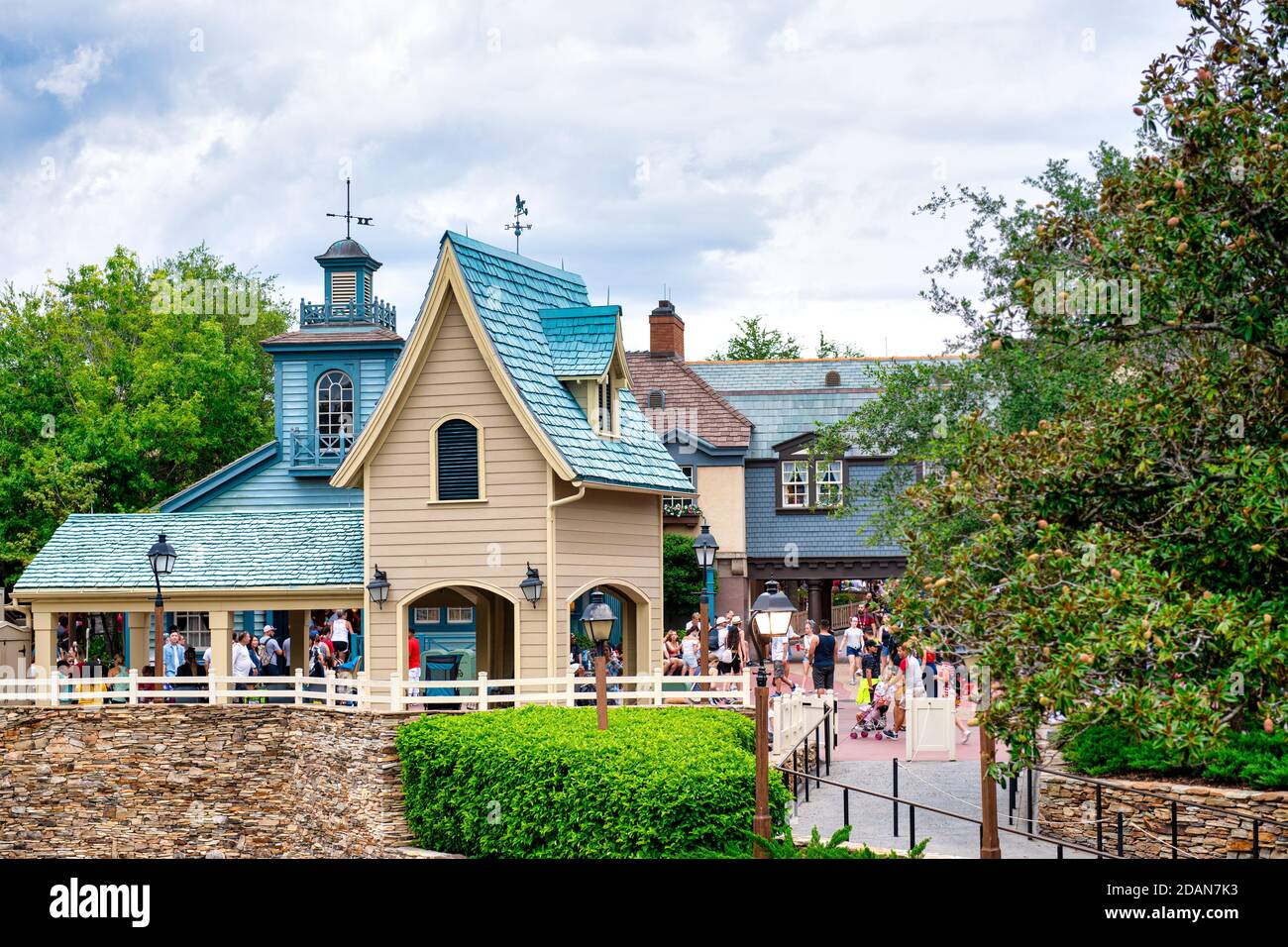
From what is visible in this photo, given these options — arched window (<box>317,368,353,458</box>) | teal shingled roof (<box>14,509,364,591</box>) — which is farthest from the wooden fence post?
arched window (<box>317,368,353,458</box>)

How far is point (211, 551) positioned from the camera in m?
29.8

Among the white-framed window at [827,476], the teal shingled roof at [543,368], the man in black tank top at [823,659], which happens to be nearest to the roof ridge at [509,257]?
the teal shingled roof at [543,368]

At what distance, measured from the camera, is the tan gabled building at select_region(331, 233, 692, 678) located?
83.6ft

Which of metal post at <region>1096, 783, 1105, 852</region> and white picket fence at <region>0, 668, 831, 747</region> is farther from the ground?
white picket fence at <region>0, 668, 831, 747</region>

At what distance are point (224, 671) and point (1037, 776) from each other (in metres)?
15.1

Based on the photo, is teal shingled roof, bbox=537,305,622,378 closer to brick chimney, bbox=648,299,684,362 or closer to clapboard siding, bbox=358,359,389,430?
clapboard siding, bbox=358,359,389,430

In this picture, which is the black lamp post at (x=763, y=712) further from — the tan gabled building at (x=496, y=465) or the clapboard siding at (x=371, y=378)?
the clapboard siding at (x=371, y=378)

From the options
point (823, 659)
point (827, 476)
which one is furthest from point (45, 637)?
point (827, 476)

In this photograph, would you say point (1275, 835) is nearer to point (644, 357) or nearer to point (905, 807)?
point (905, 807)

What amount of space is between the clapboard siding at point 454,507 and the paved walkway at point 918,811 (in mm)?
5471

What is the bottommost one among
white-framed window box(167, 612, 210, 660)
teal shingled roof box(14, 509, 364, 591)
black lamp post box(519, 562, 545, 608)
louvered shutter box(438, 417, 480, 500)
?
white-framed window box(167, 612, 210, 660)

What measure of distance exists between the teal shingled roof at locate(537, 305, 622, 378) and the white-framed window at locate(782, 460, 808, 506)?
19.5 metres

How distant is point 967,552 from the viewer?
14.4 metres

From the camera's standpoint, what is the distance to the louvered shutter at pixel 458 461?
85.1 ft
